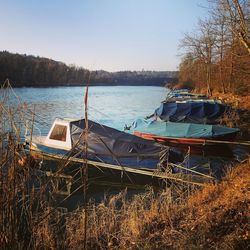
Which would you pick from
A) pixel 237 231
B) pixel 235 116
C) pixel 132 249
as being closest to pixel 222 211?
pixel 237 231

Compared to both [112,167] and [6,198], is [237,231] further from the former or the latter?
[112,167]

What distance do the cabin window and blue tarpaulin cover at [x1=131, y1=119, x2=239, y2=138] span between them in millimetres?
6561

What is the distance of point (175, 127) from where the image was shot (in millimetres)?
17266

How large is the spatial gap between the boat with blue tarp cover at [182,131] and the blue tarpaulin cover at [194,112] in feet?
3.04

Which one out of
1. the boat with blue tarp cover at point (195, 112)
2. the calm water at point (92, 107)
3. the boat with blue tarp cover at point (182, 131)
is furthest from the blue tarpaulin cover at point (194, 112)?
the calm water at point (92, 107)

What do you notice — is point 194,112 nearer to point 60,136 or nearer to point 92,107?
point 60,136

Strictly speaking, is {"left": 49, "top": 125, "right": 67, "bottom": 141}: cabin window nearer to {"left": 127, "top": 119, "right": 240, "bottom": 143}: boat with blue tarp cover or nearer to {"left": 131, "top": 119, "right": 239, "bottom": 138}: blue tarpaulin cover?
{"left": 127, "top": 119, "right": 240, "bottom": 143}: boat with blue tarp cover

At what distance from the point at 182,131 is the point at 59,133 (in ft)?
24.6

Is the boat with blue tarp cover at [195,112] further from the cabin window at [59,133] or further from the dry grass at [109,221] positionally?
the dry grass at [109,221]

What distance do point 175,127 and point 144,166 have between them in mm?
6959

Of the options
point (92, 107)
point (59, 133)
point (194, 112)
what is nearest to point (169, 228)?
point (92, 107)

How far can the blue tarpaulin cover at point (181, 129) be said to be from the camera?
52.9ft

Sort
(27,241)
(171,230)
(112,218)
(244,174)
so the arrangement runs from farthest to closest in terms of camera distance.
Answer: (244,174)
(112,218)
(171,230)
(27,241)

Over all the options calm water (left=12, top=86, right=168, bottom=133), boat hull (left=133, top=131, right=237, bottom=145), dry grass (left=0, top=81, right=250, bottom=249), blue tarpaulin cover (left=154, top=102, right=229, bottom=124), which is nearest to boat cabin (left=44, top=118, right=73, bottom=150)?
calm water (left=12, top=86, right=168, bottom=133)
